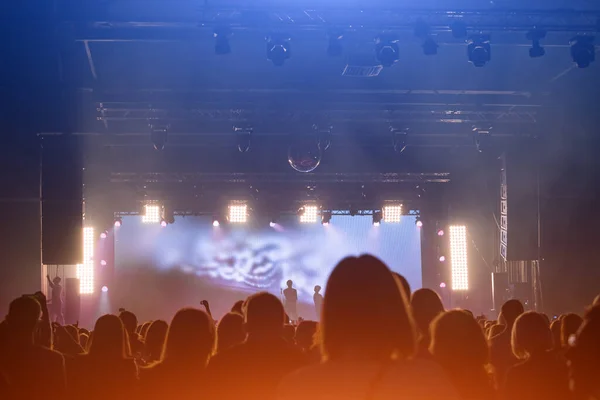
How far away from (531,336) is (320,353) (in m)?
1.71

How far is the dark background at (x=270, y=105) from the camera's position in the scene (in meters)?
10.3

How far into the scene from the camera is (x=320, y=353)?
319cm

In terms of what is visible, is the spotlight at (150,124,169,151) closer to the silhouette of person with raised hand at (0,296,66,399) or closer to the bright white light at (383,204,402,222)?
the bright white light at (383,204,402,222)

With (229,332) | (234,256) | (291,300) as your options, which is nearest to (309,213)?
(291,300)

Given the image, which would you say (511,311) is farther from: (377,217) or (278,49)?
(377,217)

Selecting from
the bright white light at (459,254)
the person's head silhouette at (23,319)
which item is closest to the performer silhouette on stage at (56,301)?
the bright white light at (459,254)

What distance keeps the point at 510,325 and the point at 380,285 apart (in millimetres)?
3768

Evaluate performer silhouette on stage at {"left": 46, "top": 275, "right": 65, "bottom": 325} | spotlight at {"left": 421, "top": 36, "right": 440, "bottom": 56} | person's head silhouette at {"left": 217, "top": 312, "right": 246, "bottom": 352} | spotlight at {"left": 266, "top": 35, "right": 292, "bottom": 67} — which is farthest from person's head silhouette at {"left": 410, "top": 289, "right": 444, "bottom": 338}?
performer silhouette on stage at {"left": 46, "top": 275, "right": 65, "bottom": 325}

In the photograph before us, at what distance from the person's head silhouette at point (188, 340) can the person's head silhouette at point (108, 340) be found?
594 mm

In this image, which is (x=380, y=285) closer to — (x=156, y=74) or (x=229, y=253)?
(x=156, y=74)

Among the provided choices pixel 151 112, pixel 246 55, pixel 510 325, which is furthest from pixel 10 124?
pixel 510 325

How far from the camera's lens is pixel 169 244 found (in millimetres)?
21094

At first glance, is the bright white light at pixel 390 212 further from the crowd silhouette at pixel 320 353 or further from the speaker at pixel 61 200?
the crowd silhouette at pixel 320 353

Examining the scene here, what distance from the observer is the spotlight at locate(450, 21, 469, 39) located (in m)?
9.54
